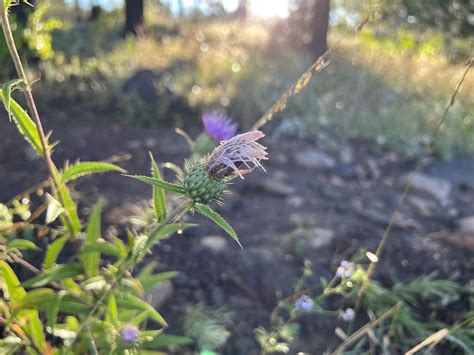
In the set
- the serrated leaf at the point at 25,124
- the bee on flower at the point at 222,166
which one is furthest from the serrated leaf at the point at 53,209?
→ the bee on flower at the point at 222,166

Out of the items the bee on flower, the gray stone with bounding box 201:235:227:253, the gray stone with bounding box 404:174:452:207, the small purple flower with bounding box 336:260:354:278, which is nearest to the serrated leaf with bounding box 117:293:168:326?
the bee on flower

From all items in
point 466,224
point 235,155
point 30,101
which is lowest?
point 466,224

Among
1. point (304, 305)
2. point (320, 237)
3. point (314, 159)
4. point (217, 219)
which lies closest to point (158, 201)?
point (217, 219)

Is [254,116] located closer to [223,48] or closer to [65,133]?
[65,133]

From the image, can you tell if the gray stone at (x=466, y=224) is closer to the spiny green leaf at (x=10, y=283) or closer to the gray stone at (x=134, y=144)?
the gray stone at (x=134, y=144)

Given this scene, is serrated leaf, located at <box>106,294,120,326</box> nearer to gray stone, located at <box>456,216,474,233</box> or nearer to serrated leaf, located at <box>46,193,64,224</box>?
serrated leaf, located at <box>46,193,64,224</box>

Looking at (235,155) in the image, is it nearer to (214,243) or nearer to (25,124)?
(25,124)
